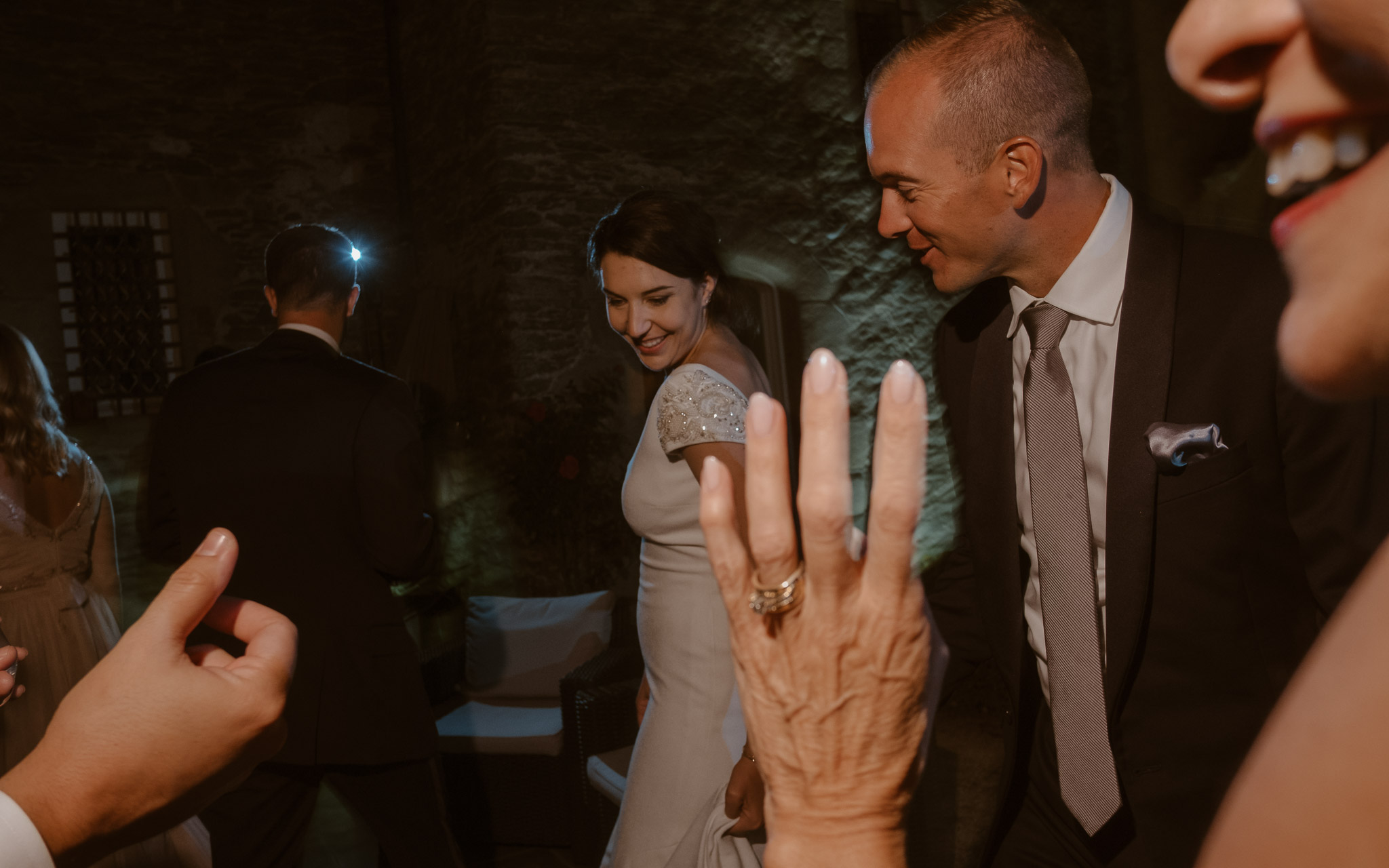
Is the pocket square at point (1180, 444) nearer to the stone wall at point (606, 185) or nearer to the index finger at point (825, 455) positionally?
the index finger at point (825, 455)

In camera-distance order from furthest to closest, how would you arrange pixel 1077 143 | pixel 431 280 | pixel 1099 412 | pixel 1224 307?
pixel 431 280, pixel 1077 143, pixel 1099 412, pixel 1224 307

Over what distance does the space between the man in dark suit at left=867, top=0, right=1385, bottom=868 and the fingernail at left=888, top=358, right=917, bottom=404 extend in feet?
3.40

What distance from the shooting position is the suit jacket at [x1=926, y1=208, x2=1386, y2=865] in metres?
1.41

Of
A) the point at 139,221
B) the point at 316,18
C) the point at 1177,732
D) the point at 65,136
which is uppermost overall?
the point at 316,18

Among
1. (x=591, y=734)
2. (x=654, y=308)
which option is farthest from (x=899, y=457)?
(x=591, y=734)

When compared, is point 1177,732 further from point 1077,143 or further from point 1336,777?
point 1336,777

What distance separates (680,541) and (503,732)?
2.28m

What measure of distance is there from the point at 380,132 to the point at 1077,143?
801 centimetres

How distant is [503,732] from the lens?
13.2ft

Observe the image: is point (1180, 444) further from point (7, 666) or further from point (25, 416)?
point (25, 416)

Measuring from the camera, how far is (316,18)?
26.9ft

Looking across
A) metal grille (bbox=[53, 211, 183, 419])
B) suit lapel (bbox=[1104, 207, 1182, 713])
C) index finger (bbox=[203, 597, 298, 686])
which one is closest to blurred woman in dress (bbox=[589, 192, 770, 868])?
suit lapel (bbox=[1104, 207, 1182, 713])

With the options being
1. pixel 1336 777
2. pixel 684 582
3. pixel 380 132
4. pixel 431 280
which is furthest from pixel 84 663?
pixel 380 132

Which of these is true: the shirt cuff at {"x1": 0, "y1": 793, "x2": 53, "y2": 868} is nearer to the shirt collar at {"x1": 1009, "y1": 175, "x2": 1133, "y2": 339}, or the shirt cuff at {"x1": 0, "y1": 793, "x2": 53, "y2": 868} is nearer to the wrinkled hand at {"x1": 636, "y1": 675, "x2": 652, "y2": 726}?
the wrinkled hand at {"x1": 636, "y1": 675, "x2": 652, "y2": 726}
